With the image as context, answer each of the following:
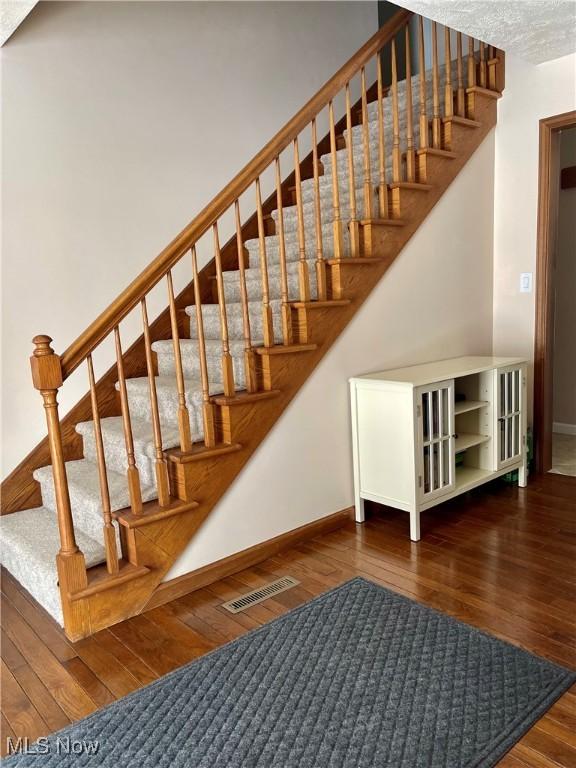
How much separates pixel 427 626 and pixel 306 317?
147 centimetres

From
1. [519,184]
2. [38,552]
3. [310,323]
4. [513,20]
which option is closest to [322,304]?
[310,323]

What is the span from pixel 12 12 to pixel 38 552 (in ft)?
→ 7.45

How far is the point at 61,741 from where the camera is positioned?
5.70 feet

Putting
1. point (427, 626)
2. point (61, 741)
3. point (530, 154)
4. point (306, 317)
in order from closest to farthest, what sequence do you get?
point (61, 741)
point (427, 626)
point (306, 317)
point (530, 154)

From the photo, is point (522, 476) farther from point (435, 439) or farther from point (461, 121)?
point (461, 121)

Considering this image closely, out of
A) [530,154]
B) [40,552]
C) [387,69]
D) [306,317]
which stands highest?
[387,69]

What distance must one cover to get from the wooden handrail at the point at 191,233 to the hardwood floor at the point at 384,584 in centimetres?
102

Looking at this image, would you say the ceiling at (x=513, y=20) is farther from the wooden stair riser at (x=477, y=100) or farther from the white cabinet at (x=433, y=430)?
the white cabinet at (x=433, y=430)

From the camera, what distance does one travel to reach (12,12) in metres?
2.52

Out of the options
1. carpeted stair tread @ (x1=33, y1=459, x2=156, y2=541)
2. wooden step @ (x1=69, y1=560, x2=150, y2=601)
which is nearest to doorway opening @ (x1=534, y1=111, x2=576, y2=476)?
carpeted stair tread @ (x1=33, y1=459, x2=156, y2=541)

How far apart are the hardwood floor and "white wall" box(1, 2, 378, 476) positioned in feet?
4.17

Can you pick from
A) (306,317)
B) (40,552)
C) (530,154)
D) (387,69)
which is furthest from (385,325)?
(387,69)

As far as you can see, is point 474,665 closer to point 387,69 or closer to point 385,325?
point 385,325

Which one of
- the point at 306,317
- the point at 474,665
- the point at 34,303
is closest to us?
the point at 474,665
